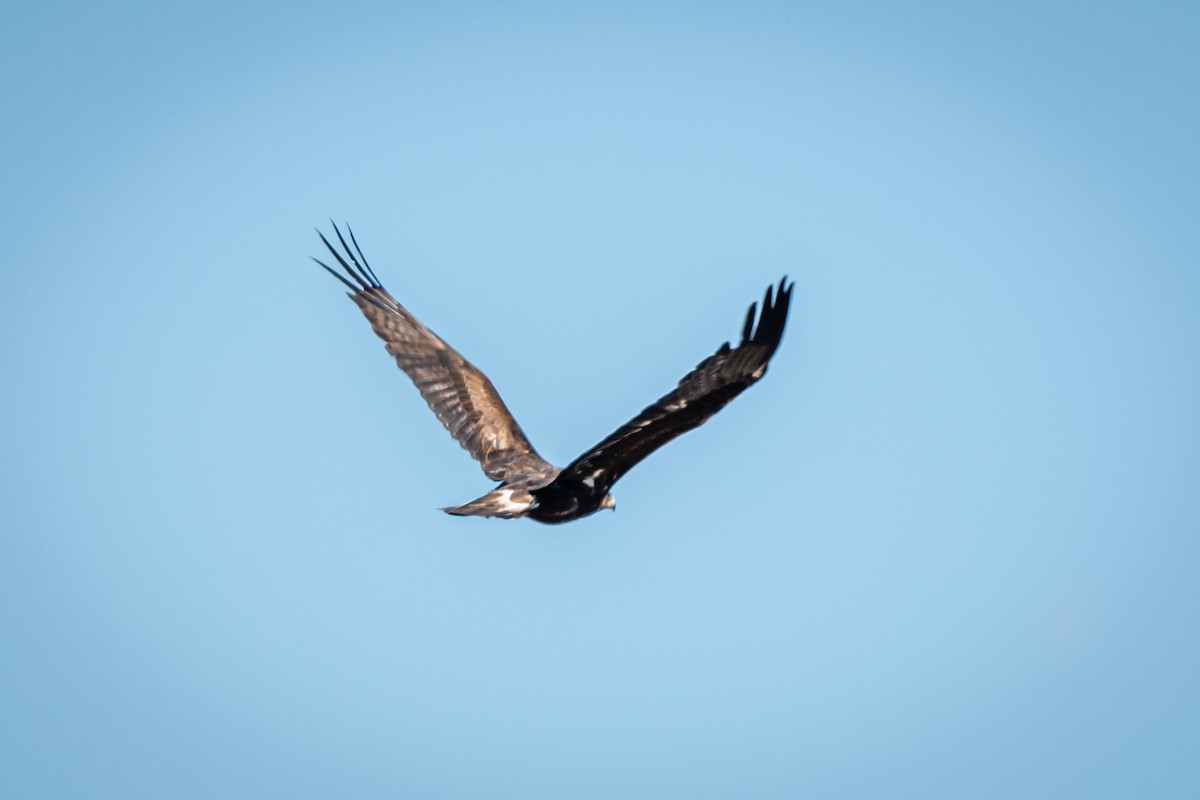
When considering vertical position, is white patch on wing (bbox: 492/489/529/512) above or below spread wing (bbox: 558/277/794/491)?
above

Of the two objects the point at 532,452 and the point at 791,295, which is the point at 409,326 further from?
the point at 791,295

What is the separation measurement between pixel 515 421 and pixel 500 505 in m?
2.27

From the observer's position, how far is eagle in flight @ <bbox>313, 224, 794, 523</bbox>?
Answer: 32.0ft

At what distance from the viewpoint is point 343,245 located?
13.8 metres

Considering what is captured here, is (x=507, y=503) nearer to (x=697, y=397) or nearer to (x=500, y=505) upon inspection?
(x=500, y=505)

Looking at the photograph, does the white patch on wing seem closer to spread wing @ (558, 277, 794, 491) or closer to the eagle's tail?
the eagle's tail

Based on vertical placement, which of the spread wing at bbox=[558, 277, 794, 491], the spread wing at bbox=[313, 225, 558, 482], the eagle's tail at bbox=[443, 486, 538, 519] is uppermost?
the spread wing at bbox=[313, 225, 558, 482]

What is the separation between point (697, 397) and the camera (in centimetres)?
1001

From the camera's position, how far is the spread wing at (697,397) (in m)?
9.51

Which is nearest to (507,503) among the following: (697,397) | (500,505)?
(500,505)

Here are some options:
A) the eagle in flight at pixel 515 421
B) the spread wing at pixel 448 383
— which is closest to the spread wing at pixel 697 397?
the eagle in flight at pixel 515 421

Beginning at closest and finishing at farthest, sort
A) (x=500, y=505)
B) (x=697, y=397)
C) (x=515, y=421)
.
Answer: (x=697, y=397) < (x=500, y=505) < (x=515, y=421)

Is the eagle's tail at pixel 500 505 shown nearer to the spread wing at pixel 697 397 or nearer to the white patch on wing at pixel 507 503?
the white patch on wing at pixel 507 503

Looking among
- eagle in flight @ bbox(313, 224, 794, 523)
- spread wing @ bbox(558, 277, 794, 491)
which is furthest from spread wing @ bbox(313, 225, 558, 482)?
spread wing @ bbox(558, 277, 794, 491)
